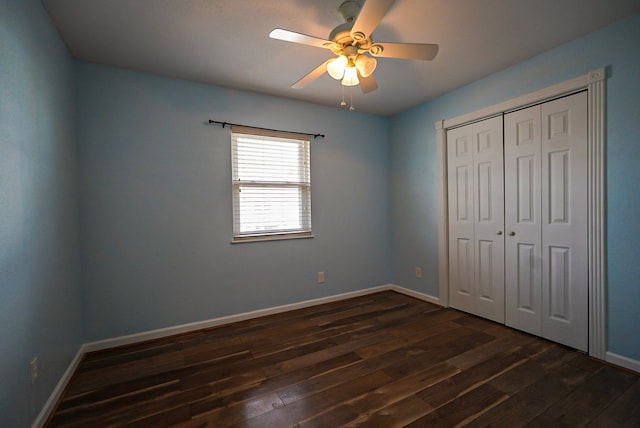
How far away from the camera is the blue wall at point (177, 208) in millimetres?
2537

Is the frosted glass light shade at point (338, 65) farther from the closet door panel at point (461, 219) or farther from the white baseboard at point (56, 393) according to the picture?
the white baseboard at point (56, 393)

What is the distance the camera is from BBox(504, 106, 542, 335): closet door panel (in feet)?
8.59

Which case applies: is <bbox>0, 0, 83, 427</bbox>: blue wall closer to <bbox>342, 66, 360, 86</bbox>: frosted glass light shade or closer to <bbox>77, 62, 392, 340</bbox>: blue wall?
<bbox>77, 62, 392, 340</bbox>: blue wall

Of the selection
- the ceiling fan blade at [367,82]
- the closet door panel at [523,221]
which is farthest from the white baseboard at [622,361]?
the ceiling fan blade at [367,82]

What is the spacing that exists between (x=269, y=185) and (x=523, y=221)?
2590mm

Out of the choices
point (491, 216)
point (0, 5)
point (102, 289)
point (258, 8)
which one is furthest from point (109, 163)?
point (491, 216)

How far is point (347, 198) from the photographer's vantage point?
3.86 m

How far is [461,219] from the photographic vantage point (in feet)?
10.8

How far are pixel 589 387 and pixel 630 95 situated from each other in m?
2.03

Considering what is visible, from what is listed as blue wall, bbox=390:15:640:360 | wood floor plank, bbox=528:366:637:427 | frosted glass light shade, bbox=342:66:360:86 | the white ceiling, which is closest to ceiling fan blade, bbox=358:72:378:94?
frosted glass light shade, bbox=342:66:360:86

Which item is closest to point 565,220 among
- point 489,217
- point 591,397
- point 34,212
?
point 489,217

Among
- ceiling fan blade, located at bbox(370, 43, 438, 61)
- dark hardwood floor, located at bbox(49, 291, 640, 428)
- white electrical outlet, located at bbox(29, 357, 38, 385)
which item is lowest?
dark hardwood floor, located at bbox(49, 291, 640, 428)

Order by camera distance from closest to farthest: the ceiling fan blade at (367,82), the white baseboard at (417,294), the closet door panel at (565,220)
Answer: the ceiling fan blade at (367,82) → the closet door panel at (565,220) → the white baseboard at (417,294)

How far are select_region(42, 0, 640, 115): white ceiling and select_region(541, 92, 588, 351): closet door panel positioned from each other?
658 millimetres
